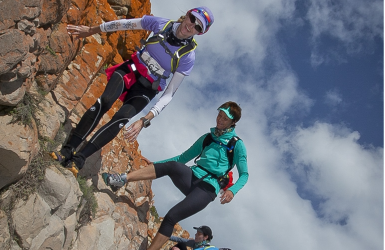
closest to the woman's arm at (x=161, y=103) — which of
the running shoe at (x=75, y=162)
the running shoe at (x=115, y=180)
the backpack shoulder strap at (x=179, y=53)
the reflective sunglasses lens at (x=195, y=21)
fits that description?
the backpack shoulder strap at (x=179, y=53)

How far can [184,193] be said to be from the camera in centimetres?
686

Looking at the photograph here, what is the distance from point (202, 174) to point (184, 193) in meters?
0.64

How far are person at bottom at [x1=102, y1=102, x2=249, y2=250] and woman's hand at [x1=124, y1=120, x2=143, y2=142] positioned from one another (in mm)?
1666

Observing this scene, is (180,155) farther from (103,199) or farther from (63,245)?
(63,245)

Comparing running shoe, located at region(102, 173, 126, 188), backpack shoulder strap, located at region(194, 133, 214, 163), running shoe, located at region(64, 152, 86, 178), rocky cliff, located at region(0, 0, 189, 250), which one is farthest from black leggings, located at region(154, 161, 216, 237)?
running shoe, located at region(64, 152, 86, 178)

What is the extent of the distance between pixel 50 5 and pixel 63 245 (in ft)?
13.8

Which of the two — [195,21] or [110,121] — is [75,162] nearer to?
[110,121]

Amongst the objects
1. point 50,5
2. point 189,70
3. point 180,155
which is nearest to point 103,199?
point 180,155

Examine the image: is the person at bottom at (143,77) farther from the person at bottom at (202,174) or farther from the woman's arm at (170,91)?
the person at bottom at (202,174)

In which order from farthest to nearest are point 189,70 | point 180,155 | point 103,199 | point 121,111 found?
point 180,155 → point 103,199 → point 189,70 → point 121,111

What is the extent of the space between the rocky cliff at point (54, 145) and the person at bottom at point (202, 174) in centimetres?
96

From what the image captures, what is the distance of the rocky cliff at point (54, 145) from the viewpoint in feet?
14.9

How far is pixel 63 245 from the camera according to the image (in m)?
5.45

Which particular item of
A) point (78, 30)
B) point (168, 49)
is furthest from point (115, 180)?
point (78, 30)
